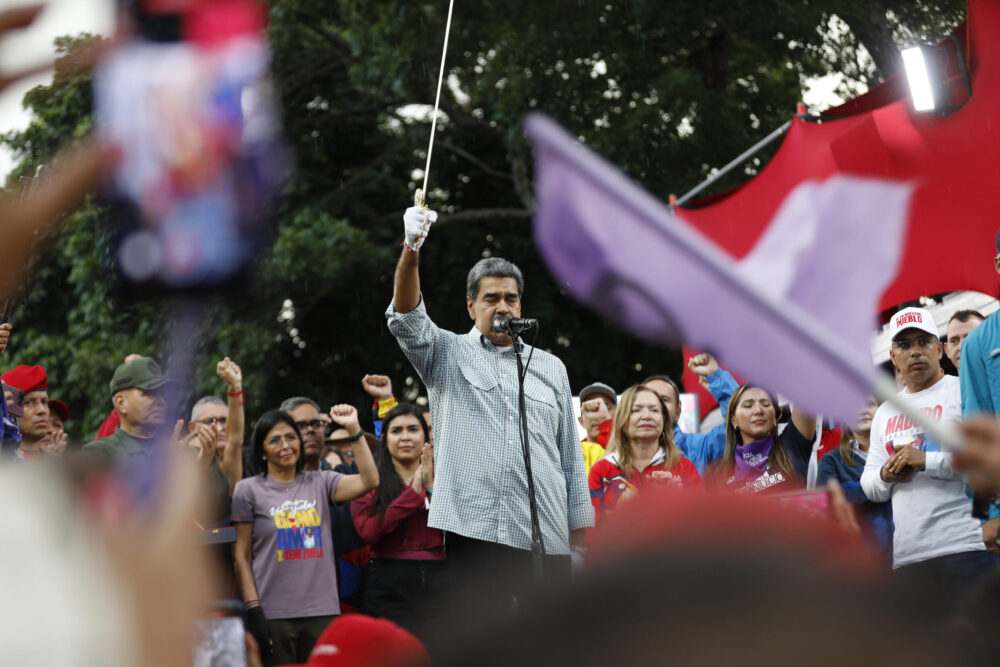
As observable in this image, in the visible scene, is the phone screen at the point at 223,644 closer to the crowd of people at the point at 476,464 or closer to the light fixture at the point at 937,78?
the crowd of people at the point at 476,464

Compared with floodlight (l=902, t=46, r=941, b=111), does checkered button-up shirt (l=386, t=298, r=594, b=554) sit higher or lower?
lower

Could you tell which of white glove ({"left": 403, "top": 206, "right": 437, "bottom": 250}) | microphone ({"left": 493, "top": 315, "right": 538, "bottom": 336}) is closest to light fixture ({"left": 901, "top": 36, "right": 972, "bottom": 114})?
microphone ({"left": 493, "top": 315, "right": 538, "bottom": 336})

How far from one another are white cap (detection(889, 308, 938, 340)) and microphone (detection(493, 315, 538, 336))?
4.79 feet

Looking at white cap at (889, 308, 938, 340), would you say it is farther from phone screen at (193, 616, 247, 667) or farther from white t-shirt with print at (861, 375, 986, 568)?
phone screen at (193, 616, 247, 667)

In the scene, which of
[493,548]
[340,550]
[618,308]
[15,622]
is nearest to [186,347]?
[15,622]

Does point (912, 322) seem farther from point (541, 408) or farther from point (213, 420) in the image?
point (213, 420)

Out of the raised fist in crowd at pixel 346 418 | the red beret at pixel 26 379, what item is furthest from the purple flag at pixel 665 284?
the red beret at pixel 26 379

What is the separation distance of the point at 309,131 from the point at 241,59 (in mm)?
14934

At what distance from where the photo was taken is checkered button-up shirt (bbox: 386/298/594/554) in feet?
14.0

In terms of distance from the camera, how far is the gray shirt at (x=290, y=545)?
16.6 ft

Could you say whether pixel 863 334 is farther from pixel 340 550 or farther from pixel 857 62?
pixel 857 62

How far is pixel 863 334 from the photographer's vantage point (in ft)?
4.28

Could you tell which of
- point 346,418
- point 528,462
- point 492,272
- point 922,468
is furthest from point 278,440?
point 922,468

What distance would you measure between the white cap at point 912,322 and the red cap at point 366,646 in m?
3.96
